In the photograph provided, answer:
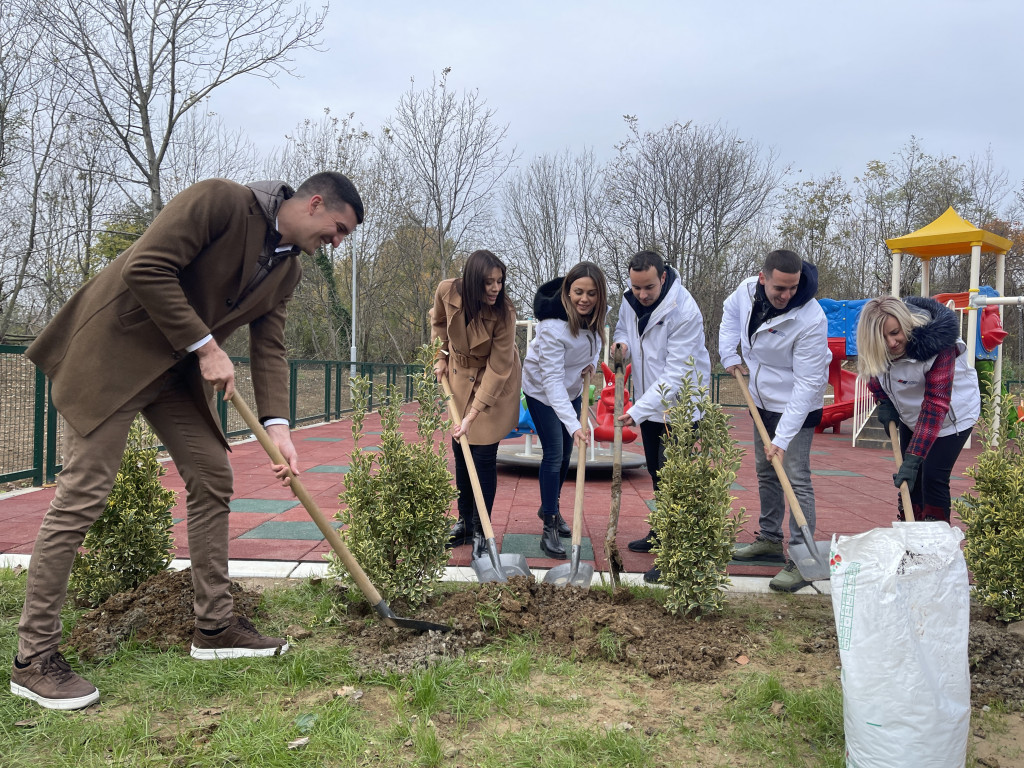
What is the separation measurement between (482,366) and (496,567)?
1252 mm

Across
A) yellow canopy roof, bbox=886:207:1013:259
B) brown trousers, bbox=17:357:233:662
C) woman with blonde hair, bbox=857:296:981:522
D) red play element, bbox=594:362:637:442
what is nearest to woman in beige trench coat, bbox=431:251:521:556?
brown trousers, bbox=17:357:233:662

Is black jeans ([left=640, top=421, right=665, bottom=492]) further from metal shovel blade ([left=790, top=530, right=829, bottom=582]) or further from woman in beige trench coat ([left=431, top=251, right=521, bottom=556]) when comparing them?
metal shovel blade ([left=790, top=530, right=829, bottom=582])

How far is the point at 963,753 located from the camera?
6.10 feet

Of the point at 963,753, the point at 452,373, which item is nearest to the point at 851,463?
the point at 452,373

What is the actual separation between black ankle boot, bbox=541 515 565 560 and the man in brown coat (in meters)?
1.81

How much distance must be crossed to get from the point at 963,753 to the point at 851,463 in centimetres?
798

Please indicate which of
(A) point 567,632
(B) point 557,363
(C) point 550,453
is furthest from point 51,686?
(B) point 557,363

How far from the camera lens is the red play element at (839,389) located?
1221 centimetres

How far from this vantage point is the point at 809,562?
344cm

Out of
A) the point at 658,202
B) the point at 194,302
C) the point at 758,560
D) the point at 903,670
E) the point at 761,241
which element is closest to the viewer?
the point at 903,670

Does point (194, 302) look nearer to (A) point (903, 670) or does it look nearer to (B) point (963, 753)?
(A) point (903, 670)

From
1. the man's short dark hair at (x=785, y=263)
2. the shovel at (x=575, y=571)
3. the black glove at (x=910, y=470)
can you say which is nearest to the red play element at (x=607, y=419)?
the man's short dark hair at (x=785, y=263)

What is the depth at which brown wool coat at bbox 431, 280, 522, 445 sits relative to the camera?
397 cm

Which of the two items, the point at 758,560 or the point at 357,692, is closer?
the point at 357,692
